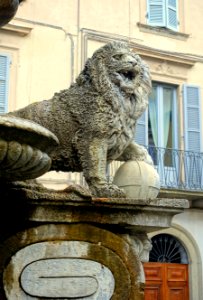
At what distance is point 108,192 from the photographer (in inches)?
157

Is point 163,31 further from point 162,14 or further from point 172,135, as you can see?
point 172,135

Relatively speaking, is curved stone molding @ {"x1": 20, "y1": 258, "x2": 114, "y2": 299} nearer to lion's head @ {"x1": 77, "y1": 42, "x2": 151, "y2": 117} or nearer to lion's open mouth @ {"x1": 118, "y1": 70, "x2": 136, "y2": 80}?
lion's head @ {"x1": 77, "y1": 42, "x2": 151, "y2": 117}

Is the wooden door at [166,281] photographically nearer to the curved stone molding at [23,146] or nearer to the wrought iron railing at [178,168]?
the wrought iron railing at [178,168]

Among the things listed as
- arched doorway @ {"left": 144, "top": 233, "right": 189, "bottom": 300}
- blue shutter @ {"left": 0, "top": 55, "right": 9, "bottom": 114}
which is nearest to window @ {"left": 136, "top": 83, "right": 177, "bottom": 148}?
arched doorway @ {"left": 144, "top": 233, "right": 189, "bottom": 300}

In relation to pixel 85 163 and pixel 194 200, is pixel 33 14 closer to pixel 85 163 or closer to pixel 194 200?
pixel 194 200

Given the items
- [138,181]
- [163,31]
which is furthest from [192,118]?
[138,181]

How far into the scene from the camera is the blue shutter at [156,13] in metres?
16.2

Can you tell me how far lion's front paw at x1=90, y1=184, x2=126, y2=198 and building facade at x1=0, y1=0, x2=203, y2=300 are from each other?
971 centimetres

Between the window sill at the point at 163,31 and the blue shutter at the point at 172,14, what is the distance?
0.62ft

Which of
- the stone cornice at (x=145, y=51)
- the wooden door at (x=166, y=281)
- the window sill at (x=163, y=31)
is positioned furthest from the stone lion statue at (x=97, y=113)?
the window sill at (x=163, y=31)

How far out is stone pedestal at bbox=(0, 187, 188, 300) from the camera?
3516mm

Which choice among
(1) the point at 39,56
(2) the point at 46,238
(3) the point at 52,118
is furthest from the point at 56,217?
(1) the point at 39,56

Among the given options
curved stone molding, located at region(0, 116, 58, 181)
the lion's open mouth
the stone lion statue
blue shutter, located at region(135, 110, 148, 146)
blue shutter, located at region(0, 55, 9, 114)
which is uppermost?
blue shutter, located at region(0, 55, 9, 114)

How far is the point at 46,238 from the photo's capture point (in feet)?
11.8
